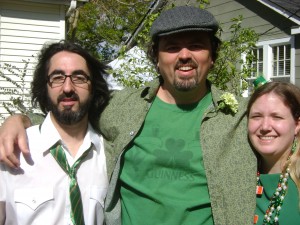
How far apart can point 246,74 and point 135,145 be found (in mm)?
2808

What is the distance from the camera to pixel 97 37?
22.0 metres

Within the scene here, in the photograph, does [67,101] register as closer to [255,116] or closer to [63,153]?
[63,153]

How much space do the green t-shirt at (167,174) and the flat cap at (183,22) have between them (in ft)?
1.79

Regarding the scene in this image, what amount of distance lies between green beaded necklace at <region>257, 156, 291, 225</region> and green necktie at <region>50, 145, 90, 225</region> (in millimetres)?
1137

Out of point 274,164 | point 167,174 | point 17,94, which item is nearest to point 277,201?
point 274,164

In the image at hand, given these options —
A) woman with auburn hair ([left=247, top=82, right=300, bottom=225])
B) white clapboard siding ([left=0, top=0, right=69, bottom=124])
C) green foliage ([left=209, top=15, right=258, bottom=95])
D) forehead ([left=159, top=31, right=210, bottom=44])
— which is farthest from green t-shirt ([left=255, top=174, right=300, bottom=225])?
white clapboard siding ([left=0, top=0, right=69, bottom=124])

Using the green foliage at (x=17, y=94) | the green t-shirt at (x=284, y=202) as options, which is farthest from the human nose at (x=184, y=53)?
the green foliage at (x=17, y=94)

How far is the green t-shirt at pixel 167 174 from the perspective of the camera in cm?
278

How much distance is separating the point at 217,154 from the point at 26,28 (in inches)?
285

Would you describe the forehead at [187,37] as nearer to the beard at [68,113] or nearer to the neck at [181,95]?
the neck at [181,95]

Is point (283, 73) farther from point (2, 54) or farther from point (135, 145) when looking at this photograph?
point (135, 145)

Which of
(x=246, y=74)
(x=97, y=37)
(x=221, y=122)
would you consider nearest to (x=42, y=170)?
(x=221, y=122)

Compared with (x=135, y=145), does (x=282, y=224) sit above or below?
below

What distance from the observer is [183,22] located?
116 inches
